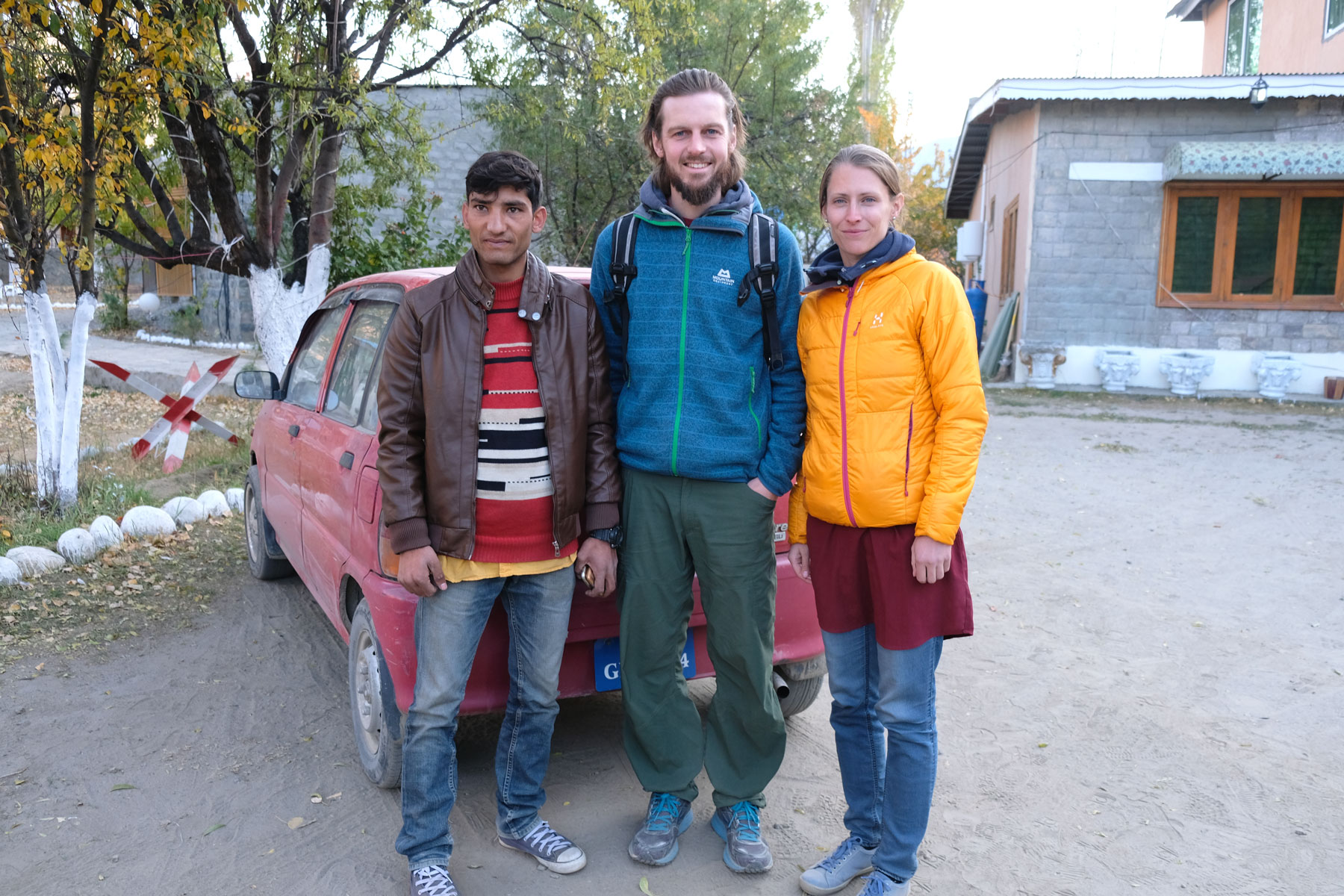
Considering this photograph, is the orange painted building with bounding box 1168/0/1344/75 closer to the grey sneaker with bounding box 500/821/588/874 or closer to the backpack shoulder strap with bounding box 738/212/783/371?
the backpack shoulder strap with bounding box 738/212/783/371

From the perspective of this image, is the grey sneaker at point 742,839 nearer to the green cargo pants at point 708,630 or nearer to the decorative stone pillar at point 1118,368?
the green cargo pants at point 708,630

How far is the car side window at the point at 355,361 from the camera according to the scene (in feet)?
11.7

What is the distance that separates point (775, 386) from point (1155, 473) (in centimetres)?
691

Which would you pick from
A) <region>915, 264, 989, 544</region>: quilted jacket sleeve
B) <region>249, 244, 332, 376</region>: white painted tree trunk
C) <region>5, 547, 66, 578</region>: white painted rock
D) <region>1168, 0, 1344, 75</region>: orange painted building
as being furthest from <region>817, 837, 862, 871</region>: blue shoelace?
<region>1168, 0, 1344, 75</region>: orange painted building

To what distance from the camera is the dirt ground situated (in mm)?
2869

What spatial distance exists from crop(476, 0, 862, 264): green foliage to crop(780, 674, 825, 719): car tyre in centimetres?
678

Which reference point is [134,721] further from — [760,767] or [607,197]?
[607,197]

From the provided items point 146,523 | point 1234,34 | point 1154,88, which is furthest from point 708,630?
point 1234,34

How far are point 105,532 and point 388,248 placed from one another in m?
4.39

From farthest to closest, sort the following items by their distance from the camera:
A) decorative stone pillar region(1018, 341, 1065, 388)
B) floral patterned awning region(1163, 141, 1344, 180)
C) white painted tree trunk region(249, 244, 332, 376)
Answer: decorative stone pillar region(1018, 341, 1065, 388) < floral patterned awning region(1163, 141, 1344, 180) < white painted tree trunk region(249, 244, 332, 376)

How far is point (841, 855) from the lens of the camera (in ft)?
9.25

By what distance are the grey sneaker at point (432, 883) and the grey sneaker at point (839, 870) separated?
970mm

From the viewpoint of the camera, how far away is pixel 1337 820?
3.11m

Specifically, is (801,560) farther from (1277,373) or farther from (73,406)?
(1277,373)
